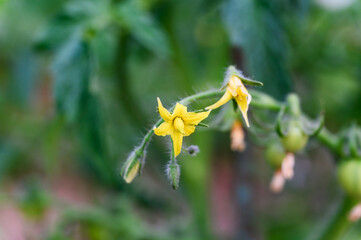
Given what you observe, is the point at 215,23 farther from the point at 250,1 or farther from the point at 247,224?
the point at 247,224

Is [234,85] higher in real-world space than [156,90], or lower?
lower

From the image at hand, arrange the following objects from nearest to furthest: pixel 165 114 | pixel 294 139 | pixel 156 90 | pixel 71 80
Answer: pixel 165 114, pixel 294 139, pixel 71 80, pixel 156 90

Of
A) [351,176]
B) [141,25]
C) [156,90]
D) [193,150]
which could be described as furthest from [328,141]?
[156,90]

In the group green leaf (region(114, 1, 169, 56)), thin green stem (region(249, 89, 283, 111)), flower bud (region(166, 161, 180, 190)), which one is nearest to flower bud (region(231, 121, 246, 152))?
thin green stem (region(249, 89, 283, 111))

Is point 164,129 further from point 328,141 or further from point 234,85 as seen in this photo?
point 328,141

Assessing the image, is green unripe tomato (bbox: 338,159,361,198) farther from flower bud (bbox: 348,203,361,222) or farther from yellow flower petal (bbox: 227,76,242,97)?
yellow flower petal (bbox: 227,76,242,97)
